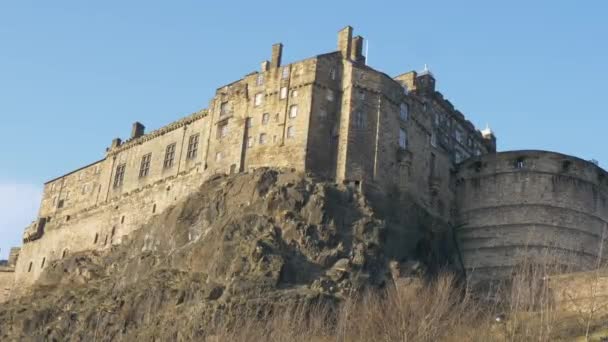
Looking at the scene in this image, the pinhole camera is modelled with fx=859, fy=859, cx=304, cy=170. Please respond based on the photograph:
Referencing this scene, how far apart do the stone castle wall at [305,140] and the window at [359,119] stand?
7 cm

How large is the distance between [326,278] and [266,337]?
35.8 ft

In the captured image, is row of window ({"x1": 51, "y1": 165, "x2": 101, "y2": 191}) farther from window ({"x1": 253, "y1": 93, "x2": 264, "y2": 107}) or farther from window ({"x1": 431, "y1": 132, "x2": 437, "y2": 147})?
window ({"x1": 431, "y1": 132, "x2": 437, "y2": 147})

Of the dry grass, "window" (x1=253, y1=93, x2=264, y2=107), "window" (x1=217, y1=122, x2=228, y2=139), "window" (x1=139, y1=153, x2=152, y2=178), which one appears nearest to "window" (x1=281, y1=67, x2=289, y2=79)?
"window" (x1=253, y1=93, x2=264, y2=107)

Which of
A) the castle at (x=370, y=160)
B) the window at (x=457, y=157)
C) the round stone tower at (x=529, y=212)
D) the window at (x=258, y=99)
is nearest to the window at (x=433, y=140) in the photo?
the castle at (x=370, y=160)

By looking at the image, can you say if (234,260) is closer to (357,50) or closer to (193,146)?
(193,146)

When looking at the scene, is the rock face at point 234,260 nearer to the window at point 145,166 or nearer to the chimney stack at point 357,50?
the window at point 145,166

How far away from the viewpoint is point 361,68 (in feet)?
199

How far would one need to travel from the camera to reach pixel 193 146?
6675 cm

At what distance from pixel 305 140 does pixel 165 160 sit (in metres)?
15.7

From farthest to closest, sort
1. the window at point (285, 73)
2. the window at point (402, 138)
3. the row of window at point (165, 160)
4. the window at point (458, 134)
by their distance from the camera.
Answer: the window at point (458, 134), the row of window at point (165, 160), the window at point (285, 73), the window at point (402, 138)

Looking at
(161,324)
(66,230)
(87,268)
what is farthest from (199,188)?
(66,230)

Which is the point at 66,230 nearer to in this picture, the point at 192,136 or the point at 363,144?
the point at 192,136

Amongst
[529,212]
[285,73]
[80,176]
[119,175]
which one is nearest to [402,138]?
[285,73]

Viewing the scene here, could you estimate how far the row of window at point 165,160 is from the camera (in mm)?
66625
